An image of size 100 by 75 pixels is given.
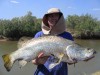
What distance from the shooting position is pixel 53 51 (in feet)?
11.2

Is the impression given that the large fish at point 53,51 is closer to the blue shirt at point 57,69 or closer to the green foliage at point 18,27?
the blue shirt at point 57,69

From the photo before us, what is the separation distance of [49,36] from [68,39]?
261 millimetres

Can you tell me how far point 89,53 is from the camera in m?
3.30

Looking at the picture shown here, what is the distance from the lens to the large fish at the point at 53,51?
3.34m

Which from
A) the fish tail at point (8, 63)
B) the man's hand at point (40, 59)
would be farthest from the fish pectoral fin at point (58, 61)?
the fish tail at point (8, 63)

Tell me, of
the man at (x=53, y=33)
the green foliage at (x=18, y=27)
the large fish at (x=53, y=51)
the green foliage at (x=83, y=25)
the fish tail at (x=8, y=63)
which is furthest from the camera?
the green foliage at (x=83, y=25)

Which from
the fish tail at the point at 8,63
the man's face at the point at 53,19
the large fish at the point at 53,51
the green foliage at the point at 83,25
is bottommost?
the green foliage at the point at 83,25

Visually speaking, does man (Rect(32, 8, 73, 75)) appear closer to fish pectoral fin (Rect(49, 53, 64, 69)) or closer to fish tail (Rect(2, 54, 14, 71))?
fish pectoral fin (Rect(49, 53, 64, 69))

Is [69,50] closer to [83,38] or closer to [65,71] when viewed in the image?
[65,71]

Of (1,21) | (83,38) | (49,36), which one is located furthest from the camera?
(1,21)

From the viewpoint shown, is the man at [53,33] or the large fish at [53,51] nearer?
the large fish at [53,51]

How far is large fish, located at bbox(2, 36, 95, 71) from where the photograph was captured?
3.34 metres

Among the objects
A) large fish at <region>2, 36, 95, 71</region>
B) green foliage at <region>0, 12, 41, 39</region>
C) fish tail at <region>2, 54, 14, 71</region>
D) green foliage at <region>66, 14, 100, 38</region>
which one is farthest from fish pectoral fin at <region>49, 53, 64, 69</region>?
green foliage at <region>66, 14, 100, 38</region>

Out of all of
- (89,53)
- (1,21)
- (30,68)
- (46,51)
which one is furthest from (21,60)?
(1,21)
